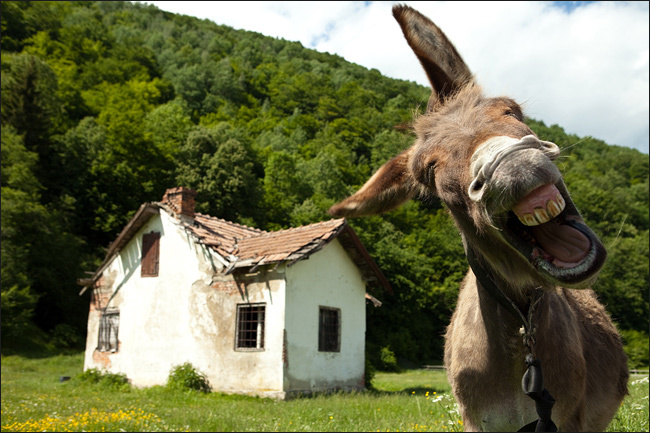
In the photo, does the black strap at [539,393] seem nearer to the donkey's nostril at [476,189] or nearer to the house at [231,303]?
the donkey's nostril at [476,189]

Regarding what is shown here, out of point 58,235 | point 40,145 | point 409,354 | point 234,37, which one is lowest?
point 409,354

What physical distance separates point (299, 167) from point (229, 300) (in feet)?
108

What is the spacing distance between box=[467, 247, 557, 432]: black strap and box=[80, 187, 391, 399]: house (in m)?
12.3

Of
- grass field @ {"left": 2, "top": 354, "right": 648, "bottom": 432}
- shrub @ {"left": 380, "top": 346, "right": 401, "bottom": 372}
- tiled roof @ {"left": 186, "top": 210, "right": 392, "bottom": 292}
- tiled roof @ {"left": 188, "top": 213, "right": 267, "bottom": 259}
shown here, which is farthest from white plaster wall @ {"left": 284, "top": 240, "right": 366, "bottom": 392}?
shrub @ {"left": 380, "top": 346, "right": 401, "bottom": 372}

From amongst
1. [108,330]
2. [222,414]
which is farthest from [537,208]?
[108,330]

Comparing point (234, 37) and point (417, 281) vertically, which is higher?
point (234, 37)

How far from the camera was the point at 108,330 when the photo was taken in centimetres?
1922

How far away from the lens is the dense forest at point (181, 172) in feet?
88.1

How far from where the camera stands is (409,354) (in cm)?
3284

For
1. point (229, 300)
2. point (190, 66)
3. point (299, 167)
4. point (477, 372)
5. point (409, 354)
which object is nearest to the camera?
point (477, 372)

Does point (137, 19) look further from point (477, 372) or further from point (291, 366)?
point (477, 372)

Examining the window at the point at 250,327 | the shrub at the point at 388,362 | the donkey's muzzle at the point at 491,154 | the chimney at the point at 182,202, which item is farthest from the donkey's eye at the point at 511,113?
the shrub at the point at 388,362

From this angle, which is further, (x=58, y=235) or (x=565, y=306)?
(x=58, y=235)

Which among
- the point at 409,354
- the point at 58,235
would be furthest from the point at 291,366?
the point at 58,235
